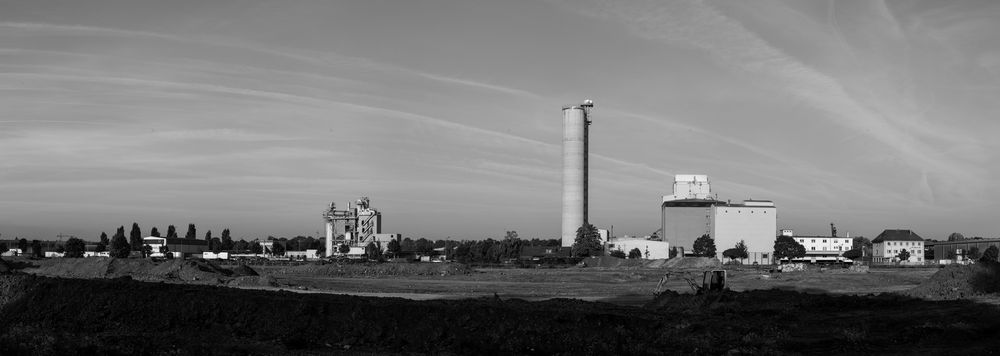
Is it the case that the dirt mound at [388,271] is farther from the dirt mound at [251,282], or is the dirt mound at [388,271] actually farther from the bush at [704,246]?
the bush at [704,246]

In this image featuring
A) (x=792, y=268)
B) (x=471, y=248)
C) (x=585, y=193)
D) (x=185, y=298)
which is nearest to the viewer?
(x=185, y=298)

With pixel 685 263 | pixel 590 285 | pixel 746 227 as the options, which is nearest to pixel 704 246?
pixel 746 227

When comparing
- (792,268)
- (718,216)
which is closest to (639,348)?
(792,268)

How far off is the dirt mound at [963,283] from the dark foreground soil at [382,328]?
1001 cm

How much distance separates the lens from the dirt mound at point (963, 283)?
4725 cm

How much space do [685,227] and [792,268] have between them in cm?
6808

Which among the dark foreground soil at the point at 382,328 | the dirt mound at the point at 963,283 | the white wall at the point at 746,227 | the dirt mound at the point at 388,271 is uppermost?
the white wall at the point at 746,227

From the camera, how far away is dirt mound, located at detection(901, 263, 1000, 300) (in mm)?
47250

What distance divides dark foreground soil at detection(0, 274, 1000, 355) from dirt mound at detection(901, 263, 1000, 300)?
10.0m

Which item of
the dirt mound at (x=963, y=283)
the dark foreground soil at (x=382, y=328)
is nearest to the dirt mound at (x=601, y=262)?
the dirt mound at (x=963, y=283)

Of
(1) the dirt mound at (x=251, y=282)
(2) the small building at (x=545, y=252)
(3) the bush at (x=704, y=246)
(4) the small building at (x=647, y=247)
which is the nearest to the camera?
(1) the dirt mound at (x=251, y=282)

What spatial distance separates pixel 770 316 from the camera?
41.4 m

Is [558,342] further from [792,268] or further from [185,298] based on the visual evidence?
[792,268]

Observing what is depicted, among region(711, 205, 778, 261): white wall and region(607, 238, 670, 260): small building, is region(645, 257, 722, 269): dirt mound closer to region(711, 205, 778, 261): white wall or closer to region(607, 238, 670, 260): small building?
region(607, 238, 670, 260): small building
